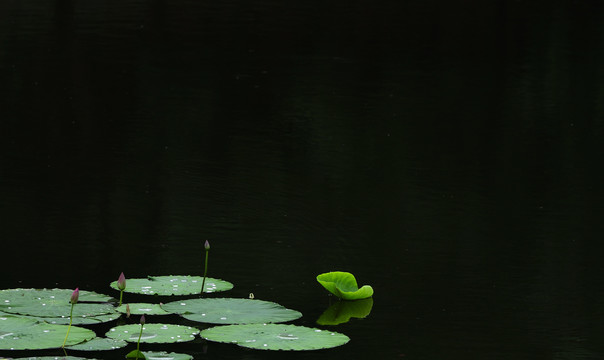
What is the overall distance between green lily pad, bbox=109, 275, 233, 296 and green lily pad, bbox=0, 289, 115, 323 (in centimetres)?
18

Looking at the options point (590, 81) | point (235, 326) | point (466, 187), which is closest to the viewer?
point (235, 326)

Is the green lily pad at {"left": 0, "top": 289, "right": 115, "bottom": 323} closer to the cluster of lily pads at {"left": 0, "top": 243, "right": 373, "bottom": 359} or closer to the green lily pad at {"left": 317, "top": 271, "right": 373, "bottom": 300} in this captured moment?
the cluster of lily pads at {"left": 0, "top": 243, "right": 373, "bottom": 359}

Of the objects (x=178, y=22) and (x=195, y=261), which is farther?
(x=178, y=22)

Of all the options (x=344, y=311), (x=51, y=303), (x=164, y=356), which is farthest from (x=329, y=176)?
(x=164, y=356)

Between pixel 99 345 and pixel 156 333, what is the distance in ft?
0.70

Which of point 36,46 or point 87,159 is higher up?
point 36,46

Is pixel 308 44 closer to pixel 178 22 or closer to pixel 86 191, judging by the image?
pixel 178 22

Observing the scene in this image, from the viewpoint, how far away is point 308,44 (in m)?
12.8

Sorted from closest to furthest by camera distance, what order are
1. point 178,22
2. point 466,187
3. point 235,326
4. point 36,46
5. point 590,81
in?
point 235,326 → point 466,187 → point 590,81 → point 36,46 → point 178,22

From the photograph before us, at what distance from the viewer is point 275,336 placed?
3768mm

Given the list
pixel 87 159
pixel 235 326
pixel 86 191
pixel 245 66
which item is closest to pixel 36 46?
pixel 245 66

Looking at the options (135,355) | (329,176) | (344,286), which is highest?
(329,176)

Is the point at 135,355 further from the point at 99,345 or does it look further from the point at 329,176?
the point at 329,176

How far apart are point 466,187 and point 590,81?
180 inches
